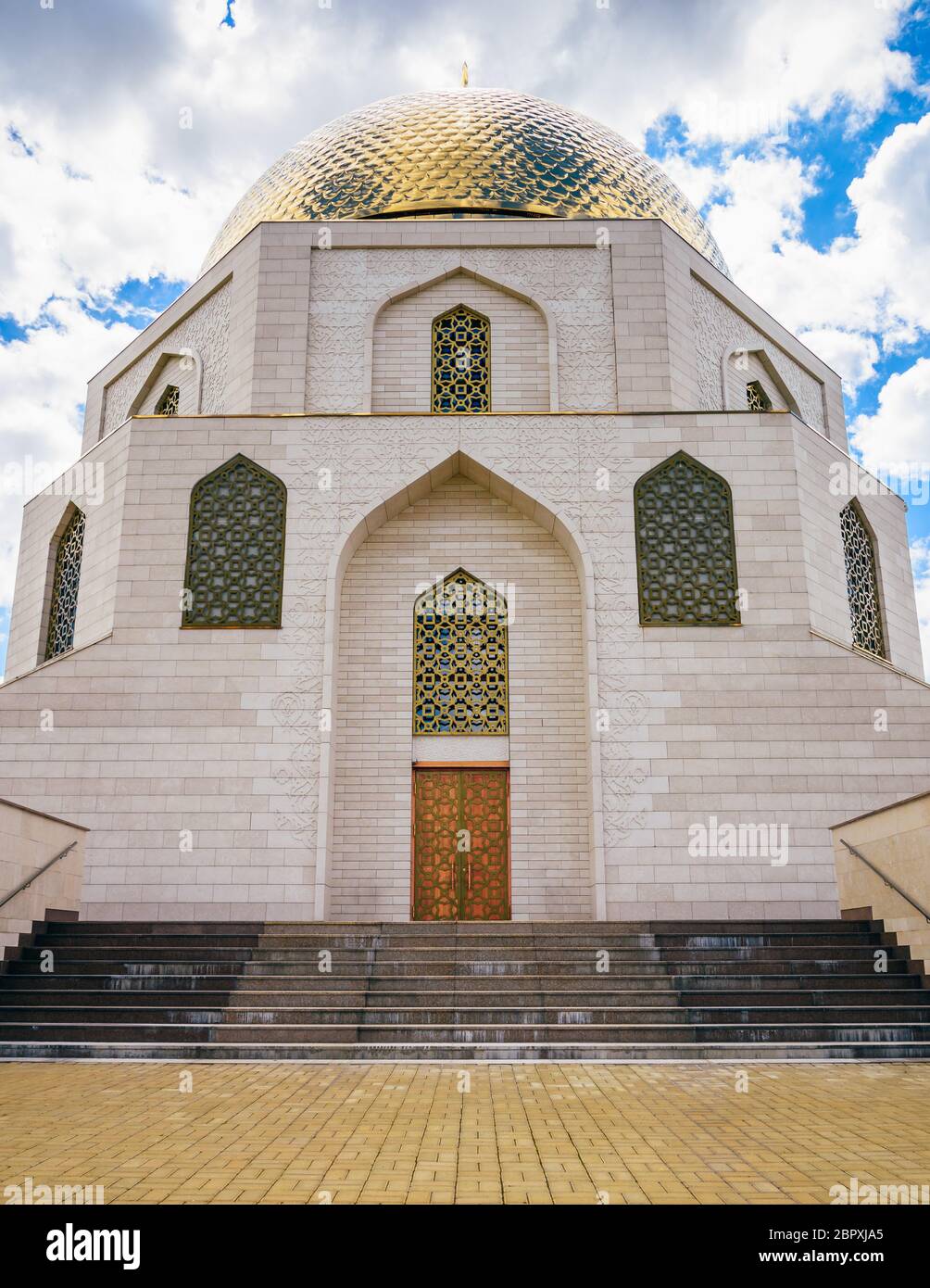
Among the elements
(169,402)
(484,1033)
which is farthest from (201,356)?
(484,1033)

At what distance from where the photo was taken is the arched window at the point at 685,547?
9852mm

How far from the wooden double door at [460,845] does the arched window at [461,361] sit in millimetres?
4095

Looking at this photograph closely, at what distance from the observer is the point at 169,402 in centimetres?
1302

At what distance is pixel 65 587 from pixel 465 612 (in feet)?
16.2

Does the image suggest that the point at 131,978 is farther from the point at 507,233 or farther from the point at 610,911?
the point at 507,233

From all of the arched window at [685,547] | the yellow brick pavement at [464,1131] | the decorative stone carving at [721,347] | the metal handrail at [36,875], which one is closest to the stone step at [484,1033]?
the yellow brick pavement at [464,1131]

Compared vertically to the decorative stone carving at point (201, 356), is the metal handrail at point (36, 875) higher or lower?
lower

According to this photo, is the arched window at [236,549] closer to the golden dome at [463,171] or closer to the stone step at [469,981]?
the stone step at [469,981]

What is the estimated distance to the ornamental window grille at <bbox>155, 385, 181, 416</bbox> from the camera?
1283 centimetres

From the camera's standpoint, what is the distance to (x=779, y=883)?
905cm

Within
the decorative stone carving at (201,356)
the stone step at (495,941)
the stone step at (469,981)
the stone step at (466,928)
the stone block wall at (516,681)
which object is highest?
the decorative stone carving at (201,356)

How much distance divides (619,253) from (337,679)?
582 cm

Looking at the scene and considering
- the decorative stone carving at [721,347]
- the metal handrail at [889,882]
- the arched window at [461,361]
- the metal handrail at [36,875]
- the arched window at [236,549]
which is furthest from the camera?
the decorative stone carving at [721,347]

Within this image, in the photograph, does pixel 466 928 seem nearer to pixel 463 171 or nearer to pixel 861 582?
pixel 861 582
